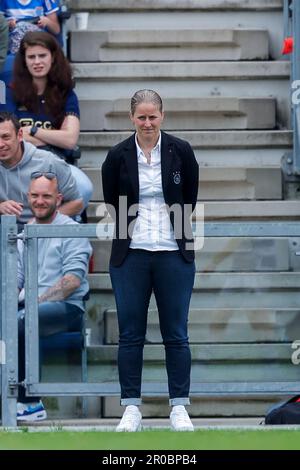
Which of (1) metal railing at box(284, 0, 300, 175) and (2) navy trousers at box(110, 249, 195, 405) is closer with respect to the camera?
(2) navy trousers at box(110, 249, 195, 405)

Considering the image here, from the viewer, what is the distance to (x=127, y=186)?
8695 millimetres

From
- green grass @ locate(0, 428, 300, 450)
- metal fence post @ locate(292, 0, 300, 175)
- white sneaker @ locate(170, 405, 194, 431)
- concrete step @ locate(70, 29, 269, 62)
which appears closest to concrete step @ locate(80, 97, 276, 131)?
metal fence post @ locate(292, 0, 300, 175)

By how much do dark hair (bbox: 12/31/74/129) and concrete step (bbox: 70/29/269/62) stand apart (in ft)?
3.44

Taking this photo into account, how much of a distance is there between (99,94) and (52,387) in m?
3.32

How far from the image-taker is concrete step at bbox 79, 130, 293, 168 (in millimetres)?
11680

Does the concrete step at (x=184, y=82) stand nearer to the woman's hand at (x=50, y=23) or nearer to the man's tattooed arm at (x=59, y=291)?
the woman's hand at (x=50, y=23)

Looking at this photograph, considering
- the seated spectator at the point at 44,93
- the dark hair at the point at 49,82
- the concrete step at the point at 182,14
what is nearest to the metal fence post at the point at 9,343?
the seated spectator at the point at 44,93

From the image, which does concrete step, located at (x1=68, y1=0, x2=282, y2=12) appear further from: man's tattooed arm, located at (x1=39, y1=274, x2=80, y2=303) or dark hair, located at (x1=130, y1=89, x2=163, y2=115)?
dark hair, located at (x1=130, y1=89, x2=163, y2=115)

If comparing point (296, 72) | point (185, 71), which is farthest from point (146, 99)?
point (185, 71)

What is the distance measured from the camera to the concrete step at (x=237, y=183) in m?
11.5

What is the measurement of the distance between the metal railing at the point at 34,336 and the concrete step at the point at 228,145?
2.24 meters

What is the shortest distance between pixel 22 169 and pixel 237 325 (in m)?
2.01

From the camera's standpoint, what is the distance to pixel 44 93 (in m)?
11.3
